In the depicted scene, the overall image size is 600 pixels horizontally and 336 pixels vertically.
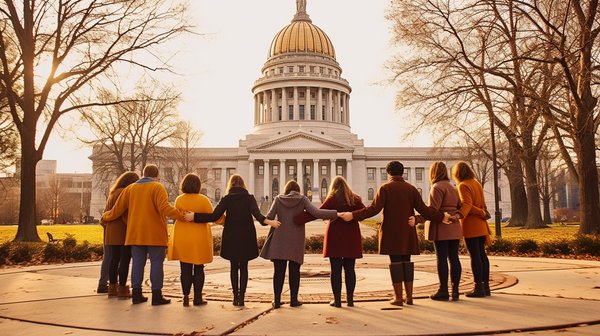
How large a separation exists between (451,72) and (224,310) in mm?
18284

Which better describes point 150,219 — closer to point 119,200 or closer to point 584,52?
point 119,200

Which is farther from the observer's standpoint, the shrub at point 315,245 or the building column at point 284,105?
the building column at point 284,105

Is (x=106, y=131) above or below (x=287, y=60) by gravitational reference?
below

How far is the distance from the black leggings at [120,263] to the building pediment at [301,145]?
70.6 meters

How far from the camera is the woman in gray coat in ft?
24.0

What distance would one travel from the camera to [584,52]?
1861 cm

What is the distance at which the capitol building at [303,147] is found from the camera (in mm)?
79312

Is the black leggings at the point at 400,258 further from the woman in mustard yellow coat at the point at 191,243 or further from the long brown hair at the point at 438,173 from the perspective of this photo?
the woman in mustard yellow coat at the point at 191,243

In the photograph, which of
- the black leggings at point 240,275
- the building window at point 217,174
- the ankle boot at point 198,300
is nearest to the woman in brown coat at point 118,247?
the ankle boot at point 198,300

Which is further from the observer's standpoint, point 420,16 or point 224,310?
point 420,16

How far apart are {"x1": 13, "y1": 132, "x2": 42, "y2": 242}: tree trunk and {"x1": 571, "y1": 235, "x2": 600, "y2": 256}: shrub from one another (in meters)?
19.9

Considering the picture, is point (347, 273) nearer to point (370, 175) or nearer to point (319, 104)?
point (370, 175)

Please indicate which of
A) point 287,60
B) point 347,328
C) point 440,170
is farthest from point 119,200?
point 287,60

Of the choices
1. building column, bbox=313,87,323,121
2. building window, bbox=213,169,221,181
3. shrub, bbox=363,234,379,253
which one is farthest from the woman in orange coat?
building column, bbox=313,87,323,121
